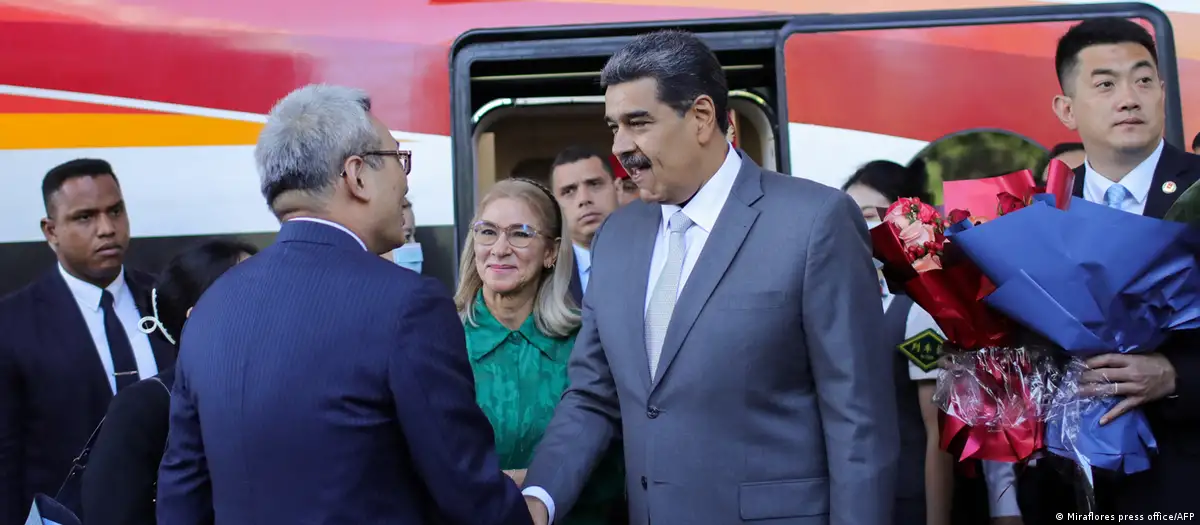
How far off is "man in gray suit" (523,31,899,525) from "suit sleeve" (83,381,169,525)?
807mm

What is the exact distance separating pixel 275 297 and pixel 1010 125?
2.78 m

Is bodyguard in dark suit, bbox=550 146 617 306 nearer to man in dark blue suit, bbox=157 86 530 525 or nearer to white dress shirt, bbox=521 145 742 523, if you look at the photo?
white dress shirt, bbox=521 145 742 523

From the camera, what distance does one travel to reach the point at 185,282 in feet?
8.76

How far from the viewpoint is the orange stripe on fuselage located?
3.67 meters

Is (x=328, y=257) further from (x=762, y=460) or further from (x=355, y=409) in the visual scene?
(x=762, y=460)

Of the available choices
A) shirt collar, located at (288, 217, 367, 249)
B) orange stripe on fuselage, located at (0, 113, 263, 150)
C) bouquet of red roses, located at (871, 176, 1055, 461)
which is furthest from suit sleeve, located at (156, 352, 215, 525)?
orange stripe on fuselage, located at (0, 113, 263, 150)

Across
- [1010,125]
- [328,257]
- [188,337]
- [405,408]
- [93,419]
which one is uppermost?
[1010,125]

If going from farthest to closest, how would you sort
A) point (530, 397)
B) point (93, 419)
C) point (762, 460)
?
point (93, 419)
point (530, 397)
point (762, 460)

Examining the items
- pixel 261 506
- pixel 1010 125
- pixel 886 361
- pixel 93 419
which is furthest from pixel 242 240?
pixel 1010 125

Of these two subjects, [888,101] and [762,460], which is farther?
[888,101]

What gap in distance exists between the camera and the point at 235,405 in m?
1.68

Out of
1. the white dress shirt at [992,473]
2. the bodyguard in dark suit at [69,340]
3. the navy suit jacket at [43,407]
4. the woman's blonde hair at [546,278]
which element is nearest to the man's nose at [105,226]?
the bodyguard in dark suit at [69,340]

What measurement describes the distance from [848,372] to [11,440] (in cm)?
288

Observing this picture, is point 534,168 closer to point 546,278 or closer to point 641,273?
point 546,278
